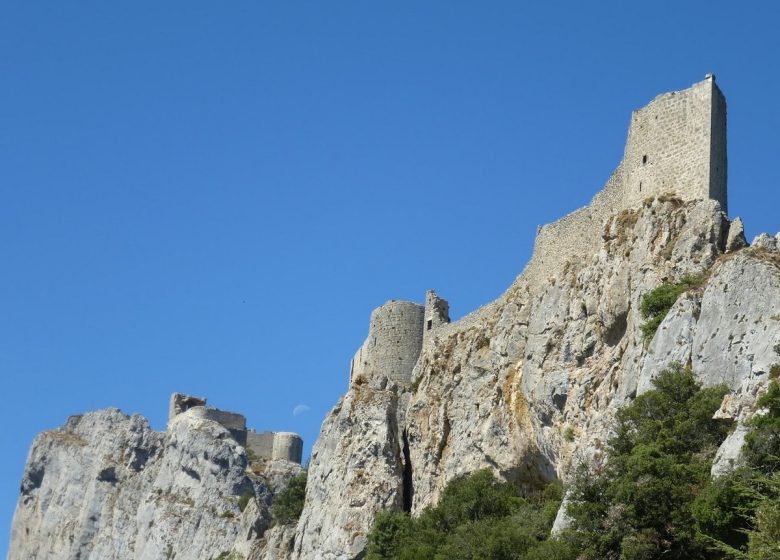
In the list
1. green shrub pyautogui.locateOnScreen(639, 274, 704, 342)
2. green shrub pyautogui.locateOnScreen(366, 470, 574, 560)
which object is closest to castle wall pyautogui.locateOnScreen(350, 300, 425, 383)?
green shrub pyautogui.locateOnScreen(366, 470, 574, 560)

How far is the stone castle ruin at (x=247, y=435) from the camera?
8756cm

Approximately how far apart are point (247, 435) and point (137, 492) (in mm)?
7438

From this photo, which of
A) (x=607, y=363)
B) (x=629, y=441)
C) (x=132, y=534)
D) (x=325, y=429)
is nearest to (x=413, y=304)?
(x=325, y=429)

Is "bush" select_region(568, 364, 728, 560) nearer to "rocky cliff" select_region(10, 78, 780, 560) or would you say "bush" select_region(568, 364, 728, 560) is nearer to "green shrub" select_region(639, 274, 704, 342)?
"rocky cliff" select_region(10, 78, 780, 560)

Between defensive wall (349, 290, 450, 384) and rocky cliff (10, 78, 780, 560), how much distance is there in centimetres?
7

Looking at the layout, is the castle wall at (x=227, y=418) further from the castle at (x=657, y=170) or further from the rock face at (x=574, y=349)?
the castle at (x=657, y=170)

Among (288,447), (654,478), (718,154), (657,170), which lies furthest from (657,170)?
(288,447)

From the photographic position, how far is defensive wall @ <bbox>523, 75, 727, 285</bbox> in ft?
153

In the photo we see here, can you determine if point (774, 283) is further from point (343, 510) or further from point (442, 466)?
point (343, 510)

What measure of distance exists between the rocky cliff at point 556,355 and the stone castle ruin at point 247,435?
37.3 ft

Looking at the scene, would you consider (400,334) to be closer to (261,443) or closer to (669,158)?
(669,158)

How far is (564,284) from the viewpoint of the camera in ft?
167

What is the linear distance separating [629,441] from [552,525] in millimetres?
5970

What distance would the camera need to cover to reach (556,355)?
162ft
